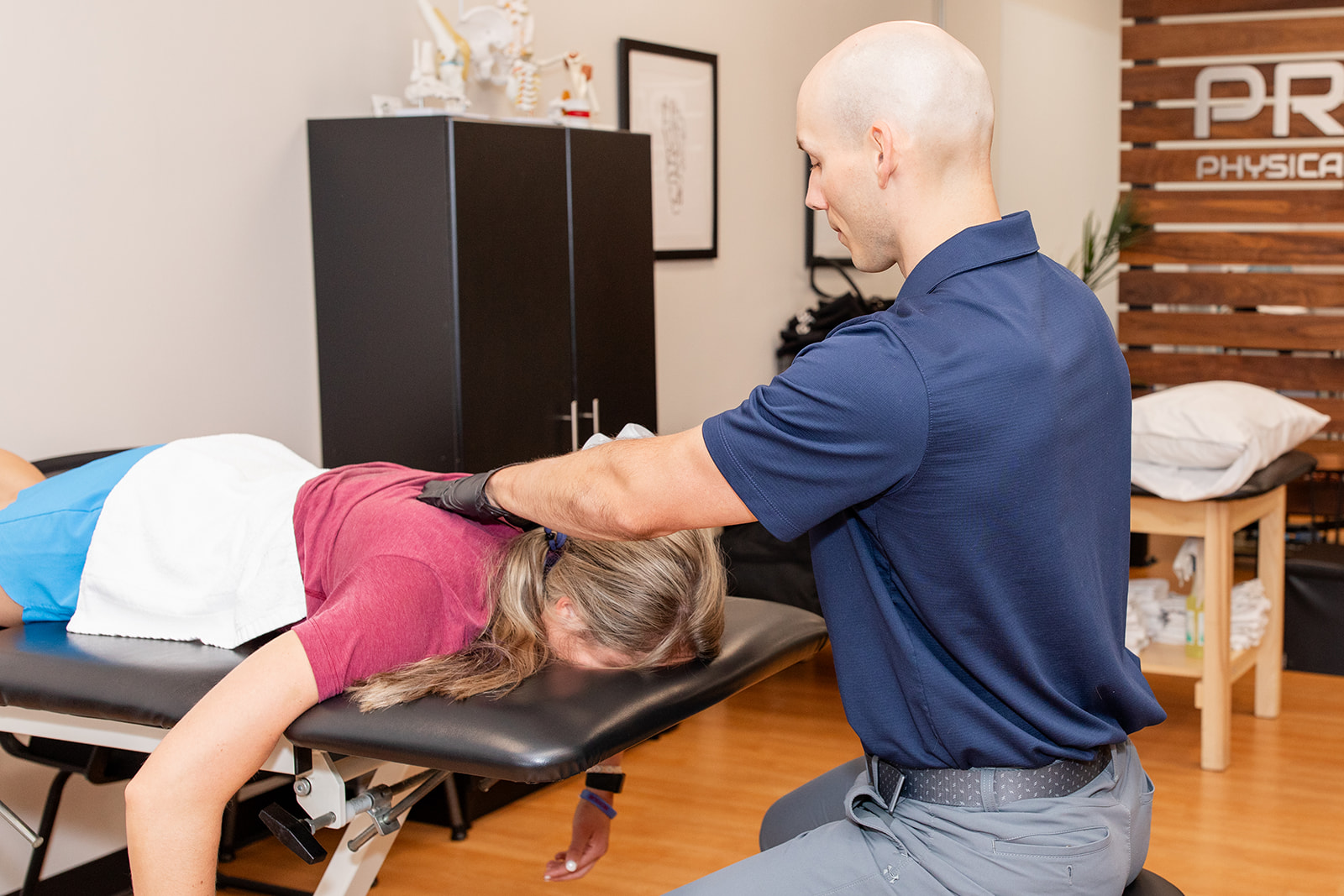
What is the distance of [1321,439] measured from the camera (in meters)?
5.37

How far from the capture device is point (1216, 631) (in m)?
3.03

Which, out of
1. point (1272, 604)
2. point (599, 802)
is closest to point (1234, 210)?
point (1272, 604)

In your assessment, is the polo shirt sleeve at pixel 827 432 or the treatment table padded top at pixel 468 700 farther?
the treatment table padded top at pixel 468 700

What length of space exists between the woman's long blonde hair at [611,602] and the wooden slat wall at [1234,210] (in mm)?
4557

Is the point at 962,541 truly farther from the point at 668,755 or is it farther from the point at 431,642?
the point at 668,755

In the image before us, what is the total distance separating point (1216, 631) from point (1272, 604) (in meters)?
0.51

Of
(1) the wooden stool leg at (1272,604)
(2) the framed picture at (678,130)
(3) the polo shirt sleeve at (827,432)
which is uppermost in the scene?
(2) the framed picture at (678,130)

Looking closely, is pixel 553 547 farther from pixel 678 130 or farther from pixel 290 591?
pixel 678 130

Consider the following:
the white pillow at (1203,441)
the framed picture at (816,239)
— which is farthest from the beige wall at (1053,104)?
the white pillow at (1203,441)

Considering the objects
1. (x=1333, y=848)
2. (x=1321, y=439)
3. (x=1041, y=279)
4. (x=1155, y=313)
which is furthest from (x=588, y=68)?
(x=1321, y=439)

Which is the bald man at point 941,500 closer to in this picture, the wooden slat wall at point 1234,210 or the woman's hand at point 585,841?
the woman's hand at point 585,841

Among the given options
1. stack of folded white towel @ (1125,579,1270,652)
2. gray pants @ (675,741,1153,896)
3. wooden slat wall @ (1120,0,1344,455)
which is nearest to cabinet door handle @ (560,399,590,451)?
stack of folded white towel @ (1125,579,1270,652)

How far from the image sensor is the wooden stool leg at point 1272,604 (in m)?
3.42

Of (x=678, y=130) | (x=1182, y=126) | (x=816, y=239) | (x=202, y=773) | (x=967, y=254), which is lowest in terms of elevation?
(x=202, y=773)
